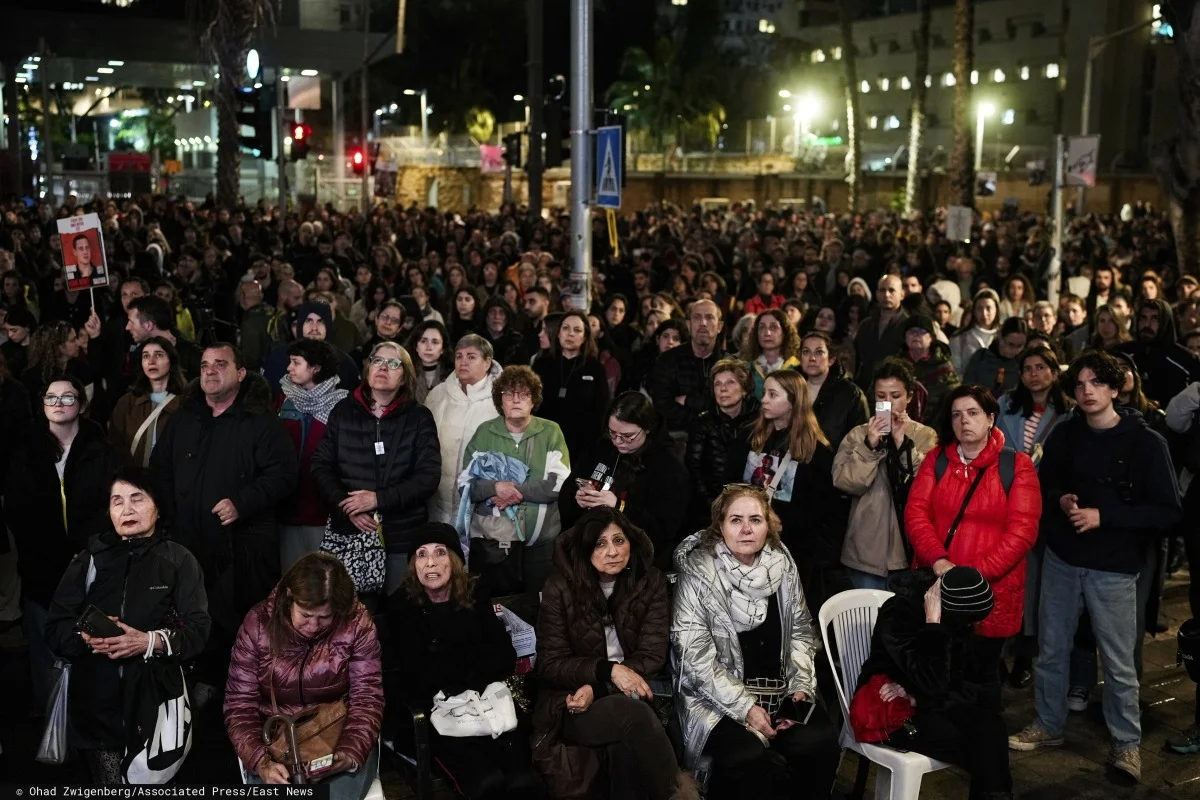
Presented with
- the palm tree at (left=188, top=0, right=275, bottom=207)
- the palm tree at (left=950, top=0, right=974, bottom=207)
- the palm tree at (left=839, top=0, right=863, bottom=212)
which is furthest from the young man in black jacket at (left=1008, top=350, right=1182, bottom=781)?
the palm tree at (left=839, top=0, right=863, bottom=212)

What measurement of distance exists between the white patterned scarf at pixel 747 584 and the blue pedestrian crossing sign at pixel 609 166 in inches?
244

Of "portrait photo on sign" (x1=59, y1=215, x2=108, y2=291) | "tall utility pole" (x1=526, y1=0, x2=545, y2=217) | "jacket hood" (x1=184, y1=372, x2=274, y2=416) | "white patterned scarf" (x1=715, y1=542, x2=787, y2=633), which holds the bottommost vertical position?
"white patterned scarf" (x1=715, y1=542, x2=787, y2=633)

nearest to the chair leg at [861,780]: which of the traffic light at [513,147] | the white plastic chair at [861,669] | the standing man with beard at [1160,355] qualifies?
the white plastic chair at [861,669]

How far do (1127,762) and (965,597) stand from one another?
1.62 m

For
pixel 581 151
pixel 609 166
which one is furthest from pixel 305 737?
pixel 581 151

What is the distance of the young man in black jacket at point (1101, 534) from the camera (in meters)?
6.06

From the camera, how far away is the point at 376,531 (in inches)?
259

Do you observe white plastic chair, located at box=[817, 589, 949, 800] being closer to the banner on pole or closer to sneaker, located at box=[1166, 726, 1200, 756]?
sneaker, located at box=[1166, 726, 1200, 756]

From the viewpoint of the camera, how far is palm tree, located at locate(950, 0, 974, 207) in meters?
29.4

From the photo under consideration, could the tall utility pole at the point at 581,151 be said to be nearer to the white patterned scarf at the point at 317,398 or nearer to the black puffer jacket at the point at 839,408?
the black puffer jacket at the point at 839,408

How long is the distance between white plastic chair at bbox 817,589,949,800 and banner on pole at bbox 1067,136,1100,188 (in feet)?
33.2

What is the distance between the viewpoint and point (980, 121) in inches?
2312

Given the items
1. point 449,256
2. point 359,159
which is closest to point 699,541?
point 449,256

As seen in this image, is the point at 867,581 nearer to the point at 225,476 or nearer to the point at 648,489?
the point at 648,489
